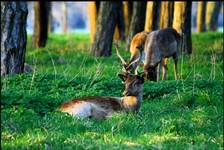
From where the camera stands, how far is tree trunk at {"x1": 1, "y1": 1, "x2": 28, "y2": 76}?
13570 mm

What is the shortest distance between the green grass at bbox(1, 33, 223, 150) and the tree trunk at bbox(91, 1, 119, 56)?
4777mm

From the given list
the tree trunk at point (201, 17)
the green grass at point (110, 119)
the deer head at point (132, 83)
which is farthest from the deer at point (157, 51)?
the tree trunk at point (201, 17)

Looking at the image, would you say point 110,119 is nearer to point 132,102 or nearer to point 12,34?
point 132,102

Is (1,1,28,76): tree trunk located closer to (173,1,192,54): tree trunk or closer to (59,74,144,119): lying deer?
(59,74,144,119): lying deer

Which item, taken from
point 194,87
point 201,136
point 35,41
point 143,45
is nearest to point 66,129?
point 201,136

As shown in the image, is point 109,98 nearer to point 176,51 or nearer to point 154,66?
point 154,66

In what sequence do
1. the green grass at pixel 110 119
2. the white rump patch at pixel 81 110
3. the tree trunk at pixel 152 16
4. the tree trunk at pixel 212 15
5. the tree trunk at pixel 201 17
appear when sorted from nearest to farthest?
1. the green grass at pixel 110 119
2. the white rump patch at pixel 81 110
3. the tree trunk at pixel 152 16
4. the tree trunk at pixel 201 17
5. the tree trunk at pixel 212 15

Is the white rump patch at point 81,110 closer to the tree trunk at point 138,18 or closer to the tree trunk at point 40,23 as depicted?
the tree trunk at point 138,18

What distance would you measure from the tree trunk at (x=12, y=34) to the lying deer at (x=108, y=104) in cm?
346

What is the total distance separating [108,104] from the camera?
10.6 meters

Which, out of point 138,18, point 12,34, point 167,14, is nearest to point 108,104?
point 12,34

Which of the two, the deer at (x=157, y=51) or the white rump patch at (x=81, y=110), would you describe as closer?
the white rump patch at (x=81, y=110)

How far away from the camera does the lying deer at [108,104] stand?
1005cm

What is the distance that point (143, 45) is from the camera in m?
15.3
